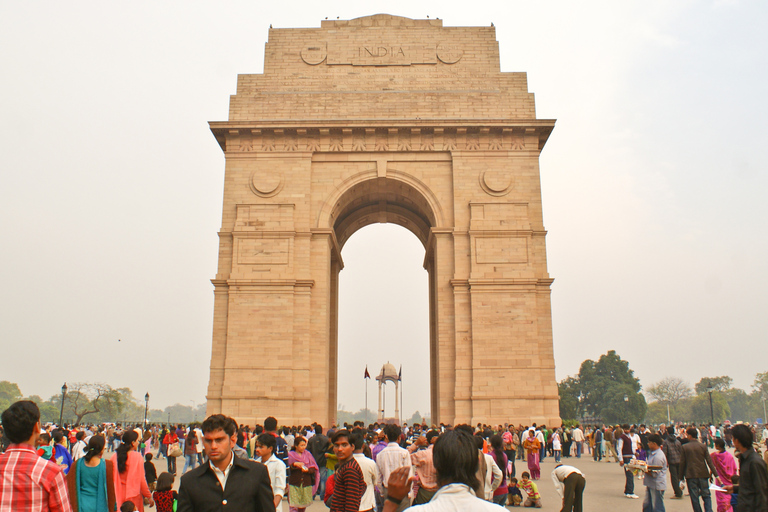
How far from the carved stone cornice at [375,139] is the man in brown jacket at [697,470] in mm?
16874

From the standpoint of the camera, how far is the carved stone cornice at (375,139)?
25.8 m

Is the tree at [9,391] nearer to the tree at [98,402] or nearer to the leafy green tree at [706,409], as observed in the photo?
the tree at [98,402]

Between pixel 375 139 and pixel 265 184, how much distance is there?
4.96m

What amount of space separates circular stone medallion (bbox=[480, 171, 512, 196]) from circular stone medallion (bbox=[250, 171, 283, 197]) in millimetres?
8404

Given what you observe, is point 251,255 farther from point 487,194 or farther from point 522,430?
point 522,430

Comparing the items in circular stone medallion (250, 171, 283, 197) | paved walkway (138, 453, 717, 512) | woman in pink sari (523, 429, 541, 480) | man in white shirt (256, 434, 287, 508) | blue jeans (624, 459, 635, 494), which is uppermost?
circular stone medallion (250, 171, 283, 197)

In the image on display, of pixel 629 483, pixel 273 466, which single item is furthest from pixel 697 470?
pixel 273 466

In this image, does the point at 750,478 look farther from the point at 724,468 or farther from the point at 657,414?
the point at 657,414

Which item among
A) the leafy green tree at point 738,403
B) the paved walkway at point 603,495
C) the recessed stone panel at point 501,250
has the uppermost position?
the recessed stone panel at point 501,250

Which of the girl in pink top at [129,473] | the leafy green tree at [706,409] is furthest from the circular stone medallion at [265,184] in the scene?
the leafy green tree at [706,409]

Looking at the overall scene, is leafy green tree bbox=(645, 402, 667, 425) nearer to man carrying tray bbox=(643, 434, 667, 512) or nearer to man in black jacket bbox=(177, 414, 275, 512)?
man carrying tray bbox=(643, 434, 667, 512)

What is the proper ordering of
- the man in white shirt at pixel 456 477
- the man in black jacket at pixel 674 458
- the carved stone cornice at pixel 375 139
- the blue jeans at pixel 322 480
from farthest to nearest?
the carved stone cornice at pixel 375 139, the man in black jacket at pixel 674 458, the blue jeans at pixel 322 480, the man in white shirt at pixel 456 477

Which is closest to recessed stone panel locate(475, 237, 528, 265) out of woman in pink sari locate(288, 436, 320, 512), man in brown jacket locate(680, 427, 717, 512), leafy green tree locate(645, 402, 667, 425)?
man in brown jacket locate(680, 427, 717, 512)

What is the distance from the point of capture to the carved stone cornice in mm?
25844
